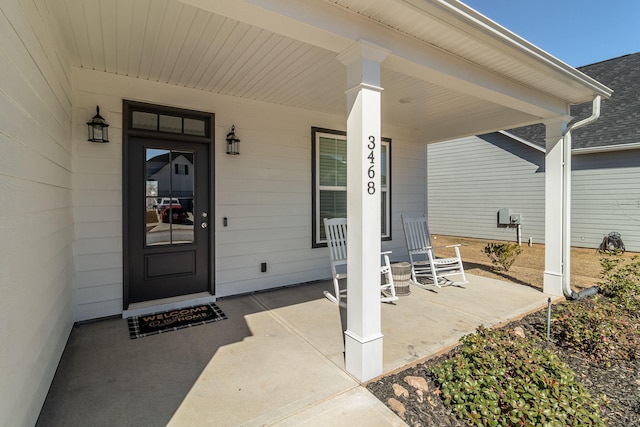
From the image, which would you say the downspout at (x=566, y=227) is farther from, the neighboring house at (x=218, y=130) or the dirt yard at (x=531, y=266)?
the dirt yard at (x=531, y=266)

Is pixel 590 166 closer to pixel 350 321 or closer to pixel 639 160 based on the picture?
pixel 639 160

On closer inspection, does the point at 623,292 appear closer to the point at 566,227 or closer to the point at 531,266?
the point at 566,227

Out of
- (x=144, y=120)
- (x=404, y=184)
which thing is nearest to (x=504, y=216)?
(x=404, y=184)

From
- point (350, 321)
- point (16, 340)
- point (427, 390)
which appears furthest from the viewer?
point (350, 321)

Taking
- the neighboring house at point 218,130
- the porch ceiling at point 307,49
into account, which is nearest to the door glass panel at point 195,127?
the neighboring house at point 218,130

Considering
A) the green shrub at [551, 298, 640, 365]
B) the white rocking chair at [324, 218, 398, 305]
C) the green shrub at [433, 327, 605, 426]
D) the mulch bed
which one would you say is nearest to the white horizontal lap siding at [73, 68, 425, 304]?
the white rocking chair at [324, 218, 398, 305]

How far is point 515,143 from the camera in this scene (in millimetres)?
8852

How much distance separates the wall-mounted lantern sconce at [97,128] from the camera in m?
2.99


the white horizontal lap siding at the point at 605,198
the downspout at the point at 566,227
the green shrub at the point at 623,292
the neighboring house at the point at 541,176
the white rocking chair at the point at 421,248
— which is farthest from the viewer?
the neighboring house at the point at 541,176

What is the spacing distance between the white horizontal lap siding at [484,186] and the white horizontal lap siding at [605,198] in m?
0.77

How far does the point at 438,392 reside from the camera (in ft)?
6.52

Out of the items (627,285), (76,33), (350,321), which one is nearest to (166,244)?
(76,33)

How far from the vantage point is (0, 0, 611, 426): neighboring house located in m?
1.67

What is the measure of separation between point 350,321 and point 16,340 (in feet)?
5.94
